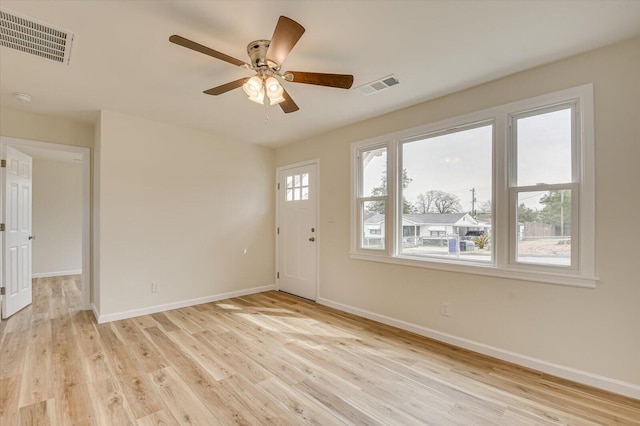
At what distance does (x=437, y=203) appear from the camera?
10.3 feet

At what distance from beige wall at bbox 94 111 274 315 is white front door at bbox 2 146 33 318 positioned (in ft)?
3.84

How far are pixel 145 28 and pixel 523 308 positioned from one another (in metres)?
3.60

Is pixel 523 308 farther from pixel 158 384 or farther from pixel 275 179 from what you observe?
pixel 275 179

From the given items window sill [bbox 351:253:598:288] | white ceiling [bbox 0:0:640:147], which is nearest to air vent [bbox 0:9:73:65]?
white ceiling [bbox 0:0:640:147]

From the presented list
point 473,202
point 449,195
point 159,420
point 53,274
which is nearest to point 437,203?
point 449,195

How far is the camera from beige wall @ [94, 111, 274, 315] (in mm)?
3523

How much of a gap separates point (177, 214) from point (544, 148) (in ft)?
13.8

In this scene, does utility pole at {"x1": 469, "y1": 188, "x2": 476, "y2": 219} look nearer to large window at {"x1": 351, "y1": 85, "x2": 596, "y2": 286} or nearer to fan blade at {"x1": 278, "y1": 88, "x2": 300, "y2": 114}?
large window at {"x1": 351, "y1": 85, "x2": 596, "y2": 286}

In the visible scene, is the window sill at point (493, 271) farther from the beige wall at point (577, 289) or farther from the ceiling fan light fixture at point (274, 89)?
the ceiling fan light fixture at point (274, 89)

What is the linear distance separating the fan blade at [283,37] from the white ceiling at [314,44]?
0.79ft

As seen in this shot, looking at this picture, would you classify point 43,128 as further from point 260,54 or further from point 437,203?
point 437,203

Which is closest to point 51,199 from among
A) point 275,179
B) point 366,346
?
point 275,179

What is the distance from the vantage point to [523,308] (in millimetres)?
2479

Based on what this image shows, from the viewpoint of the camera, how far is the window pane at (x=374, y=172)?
362 centimetres
